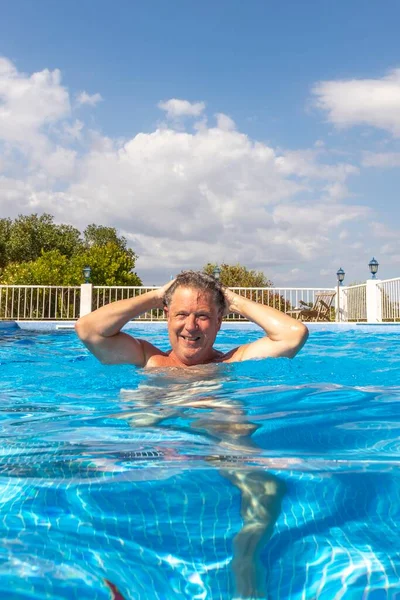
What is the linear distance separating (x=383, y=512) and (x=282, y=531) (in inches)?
12.6

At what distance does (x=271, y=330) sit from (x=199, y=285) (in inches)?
21.2

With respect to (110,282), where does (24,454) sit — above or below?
below

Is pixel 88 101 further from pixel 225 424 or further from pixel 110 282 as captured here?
pixel 225 424

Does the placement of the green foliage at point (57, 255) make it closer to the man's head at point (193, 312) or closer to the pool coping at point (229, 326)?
the pool coping at point (229, 326)

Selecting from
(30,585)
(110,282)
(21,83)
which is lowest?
(30,585)

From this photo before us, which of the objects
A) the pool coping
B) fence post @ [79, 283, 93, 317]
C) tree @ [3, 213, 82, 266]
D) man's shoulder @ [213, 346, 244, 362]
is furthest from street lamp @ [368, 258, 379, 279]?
tree @ [3, 213, 82, 266]

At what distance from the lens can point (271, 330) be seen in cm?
313

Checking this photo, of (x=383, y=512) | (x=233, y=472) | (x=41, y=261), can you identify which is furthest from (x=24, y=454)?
(x=41, y=261)

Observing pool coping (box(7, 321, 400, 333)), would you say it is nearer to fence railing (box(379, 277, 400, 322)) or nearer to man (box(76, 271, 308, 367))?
fence railing (box(379, 277, 400, 322))

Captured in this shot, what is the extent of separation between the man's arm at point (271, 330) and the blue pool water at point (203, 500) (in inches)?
19.6

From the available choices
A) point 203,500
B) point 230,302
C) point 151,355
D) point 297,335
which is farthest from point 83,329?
point 203,500

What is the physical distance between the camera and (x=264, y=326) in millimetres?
3148

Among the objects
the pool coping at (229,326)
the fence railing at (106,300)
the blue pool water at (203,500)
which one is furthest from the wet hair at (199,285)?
the fence railing at (106,300)

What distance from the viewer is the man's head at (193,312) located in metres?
2.96
